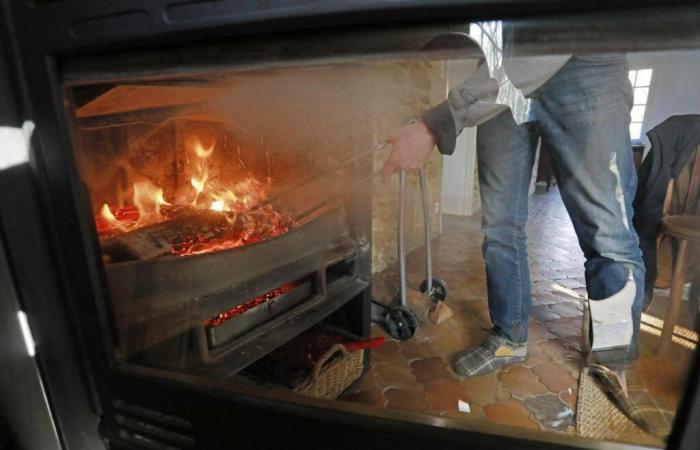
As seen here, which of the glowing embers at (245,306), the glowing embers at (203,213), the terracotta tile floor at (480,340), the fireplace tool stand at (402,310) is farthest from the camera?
the fireplace tool stand at (402,310)

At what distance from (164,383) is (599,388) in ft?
3.12

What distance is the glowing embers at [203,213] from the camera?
2.89 ft

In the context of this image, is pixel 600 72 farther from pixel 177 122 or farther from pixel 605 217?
pixel 177 122

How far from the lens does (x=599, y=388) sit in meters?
0.96

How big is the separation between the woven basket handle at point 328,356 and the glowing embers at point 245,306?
0.18 metres

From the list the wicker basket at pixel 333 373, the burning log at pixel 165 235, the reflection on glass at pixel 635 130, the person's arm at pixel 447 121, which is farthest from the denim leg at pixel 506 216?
the burning log at pixel 165 235

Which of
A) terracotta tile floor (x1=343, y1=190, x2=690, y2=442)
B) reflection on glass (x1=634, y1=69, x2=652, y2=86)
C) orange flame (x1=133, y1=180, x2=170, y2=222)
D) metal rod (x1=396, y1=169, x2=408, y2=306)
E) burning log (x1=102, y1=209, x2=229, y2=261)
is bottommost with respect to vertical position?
terracotta tile floor (x1=343, y1=190, x2=690, y2=442)

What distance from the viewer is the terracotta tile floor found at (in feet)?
3.23

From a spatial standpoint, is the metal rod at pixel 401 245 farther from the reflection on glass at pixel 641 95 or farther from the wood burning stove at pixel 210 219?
the reflection on glass at pixel 641 95

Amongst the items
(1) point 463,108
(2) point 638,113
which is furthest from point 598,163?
(1) point 463,108

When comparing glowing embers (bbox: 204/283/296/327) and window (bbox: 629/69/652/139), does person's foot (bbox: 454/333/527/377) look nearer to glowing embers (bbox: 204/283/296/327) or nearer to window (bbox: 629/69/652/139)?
glowing embers (bbox: 204/283/296/327)

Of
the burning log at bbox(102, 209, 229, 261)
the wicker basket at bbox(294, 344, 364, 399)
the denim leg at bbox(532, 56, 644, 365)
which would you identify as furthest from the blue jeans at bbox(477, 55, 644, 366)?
the burning log at bbox(102, 209, 229, 261)

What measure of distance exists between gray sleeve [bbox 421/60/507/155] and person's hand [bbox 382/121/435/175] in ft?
0.05

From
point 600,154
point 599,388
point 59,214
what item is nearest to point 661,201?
point 600,154
